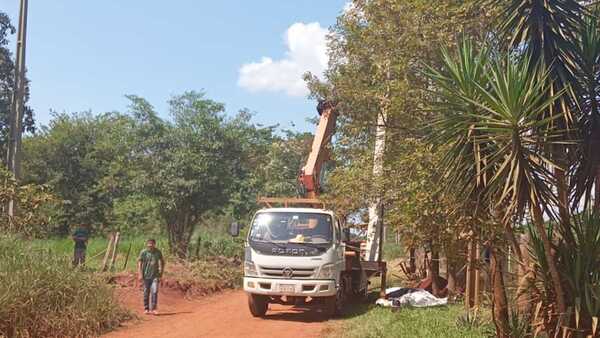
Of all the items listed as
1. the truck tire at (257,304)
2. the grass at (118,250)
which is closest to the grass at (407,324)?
the truck tire at (257,304)

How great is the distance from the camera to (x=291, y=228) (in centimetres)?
1284

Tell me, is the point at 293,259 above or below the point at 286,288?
above

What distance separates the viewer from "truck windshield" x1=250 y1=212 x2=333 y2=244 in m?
12.6

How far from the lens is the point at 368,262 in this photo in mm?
14641

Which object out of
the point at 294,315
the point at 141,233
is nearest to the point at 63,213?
the point at 141,233

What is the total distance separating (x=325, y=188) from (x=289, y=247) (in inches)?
190

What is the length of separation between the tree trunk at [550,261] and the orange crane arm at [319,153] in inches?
342

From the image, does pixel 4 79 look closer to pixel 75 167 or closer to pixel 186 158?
pixel 75 167

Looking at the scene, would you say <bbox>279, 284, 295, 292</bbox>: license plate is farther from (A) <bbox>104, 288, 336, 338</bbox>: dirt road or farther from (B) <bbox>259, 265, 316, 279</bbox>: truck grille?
(A) <bbox>104, 288, 336, 338</bbox>: dirt road

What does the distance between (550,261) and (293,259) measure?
5.63 meters

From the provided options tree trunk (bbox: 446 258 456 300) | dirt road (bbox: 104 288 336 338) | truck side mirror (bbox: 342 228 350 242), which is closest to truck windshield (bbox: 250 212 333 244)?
truck side mirror (bbox: 342 228 350 242)

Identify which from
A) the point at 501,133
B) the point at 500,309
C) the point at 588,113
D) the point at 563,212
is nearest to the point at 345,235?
the point at 500,309

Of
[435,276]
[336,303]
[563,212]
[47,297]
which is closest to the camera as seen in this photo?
[563,212]

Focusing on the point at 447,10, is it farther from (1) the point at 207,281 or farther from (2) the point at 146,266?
(1) the point at 207,281
